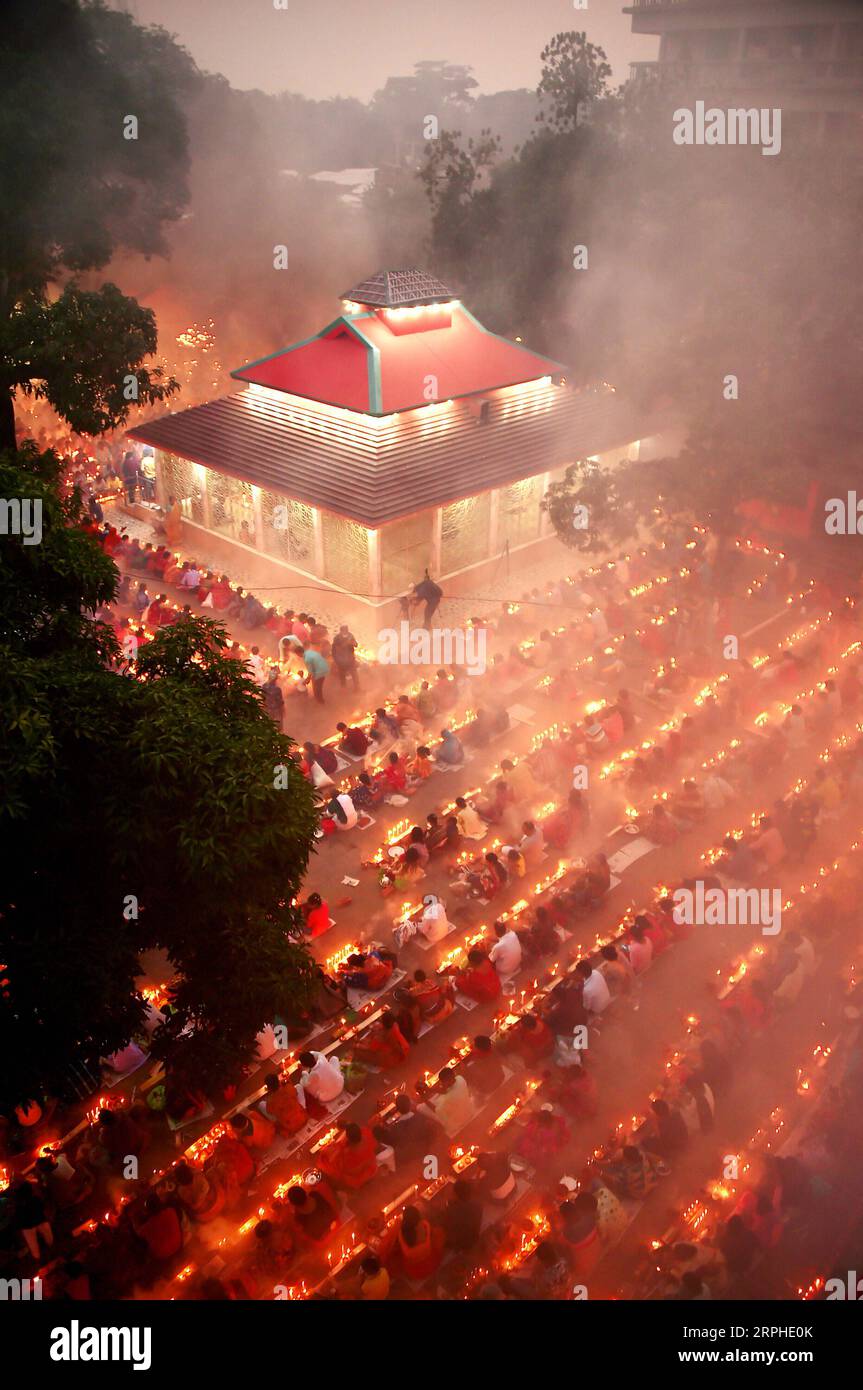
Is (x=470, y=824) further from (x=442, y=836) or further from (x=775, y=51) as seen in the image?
(x=775, y=51)

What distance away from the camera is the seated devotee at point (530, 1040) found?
9.27 m

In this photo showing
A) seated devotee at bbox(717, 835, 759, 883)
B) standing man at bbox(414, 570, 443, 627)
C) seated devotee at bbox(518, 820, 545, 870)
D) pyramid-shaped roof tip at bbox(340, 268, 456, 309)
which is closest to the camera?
seated devotee at bbox(717, 835, 759, 883)

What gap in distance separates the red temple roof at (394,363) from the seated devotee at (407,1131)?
13.1 meters

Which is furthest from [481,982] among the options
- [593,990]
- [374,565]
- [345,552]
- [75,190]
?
[75,190]

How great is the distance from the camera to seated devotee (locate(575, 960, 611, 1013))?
31.8 ft

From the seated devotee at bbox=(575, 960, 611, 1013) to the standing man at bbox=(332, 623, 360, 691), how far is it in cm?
718

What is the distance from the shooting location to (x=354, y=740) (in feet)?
45.1

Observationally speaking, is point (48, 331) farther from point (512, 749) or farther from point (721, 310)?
point (721, 310)

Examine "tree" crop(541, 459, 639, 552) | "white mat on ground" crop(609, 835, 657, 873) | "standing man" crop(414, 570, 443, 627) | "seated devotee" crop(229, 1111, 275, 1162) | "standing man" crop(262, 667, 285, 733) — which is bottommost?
"seated devotee" crop(229, 1111, 275, 1162)

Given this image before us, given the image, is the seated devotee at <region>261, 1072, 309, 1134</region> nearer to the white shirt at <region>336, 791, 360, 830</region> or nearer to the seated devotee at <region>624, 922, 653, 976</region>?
the seated devotee at <region>624, 922, 653, 976</region>

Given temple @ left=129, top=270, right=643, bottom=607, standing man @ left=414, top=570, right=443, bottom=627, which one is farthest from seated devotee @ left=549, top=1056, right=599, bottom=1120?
temple @ left=129, top=270, right=643, bottom=607

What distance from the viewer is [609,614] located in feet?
57.1

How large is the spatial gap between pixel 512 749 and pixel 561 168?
711 inches

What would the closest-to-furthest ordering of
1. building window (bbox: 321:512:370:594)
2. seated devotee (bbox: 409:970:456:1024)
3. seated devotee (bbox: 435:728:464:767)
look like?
seated devotee (bbox: 409:970:456:1024) < seated devotee (bbox: 435:728:464:767) < building window (bbox: 321:512:370:594)
